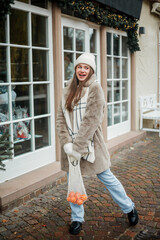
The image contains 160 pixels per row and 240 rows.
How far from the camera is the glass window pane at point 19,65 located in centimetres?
412

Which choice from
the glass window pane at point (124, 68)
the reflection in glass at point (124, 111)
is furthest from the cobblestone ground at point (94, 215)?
the glass window pane at point (124, 68)

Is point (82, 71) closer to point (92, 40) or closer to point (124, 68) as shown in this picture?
point (92, 40)

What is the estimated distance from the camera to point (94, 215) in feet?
11.4

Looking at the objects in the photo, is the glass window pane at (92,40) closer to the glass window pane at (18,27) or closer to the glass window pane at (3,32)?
the glass window pane at (18,27)

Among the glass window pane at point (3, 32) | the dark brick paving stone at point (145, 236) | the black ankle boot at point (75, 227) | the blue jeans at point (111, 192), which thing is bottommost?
the dark brick paving stone at point (145, 236)

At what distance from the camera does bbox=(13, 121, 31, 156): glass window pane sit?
4.28 meters

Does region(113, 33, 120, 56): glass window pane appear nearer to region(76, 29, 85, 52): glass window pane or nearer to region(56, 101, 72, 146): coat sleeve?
region(76, 29, 85, 52): glass window pane

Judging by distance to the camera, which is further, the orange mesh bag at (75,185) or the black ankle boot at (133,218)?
the black ankle boot at (133,218)

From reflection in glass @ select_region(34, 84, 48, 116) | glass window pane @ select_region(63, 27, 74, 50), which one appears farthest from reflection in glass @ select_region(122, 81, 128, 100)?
reflection in glass @ select_region(34, 84, 48, 116)

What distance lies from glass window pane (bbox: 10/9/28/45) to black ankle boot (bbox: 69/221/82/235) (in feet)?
8.26

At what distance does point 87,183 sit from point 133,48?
392 centimetres

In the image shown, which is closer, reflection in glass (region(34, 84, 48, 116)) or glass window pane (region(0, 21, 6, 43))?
glass window pane (region(0, 21, 6, 43))

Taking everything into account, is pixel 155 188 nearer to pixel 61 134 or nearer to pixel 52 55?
pixel 61 134

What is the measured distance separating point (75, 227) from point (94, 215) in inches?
19.3
